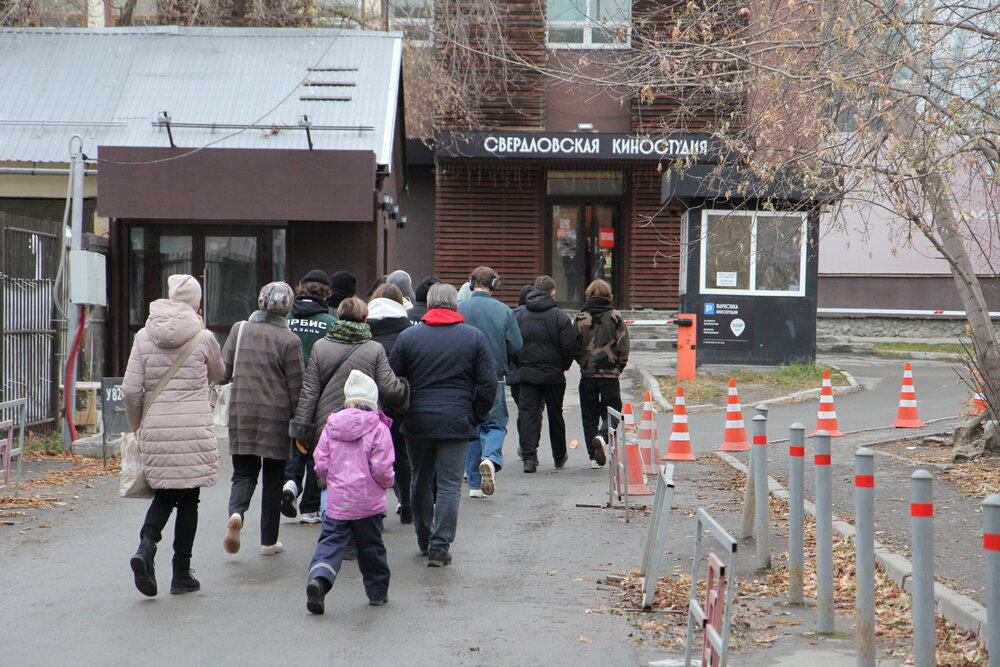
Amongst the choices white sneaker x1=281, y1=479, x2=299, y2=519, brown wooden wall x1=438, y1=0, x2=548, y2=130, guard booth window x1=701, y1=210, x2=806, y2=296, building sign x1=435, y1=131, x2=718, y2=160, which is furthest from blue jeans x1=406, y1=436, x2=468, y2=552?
building sign x1=435, y1=131, x2=718, y2=160

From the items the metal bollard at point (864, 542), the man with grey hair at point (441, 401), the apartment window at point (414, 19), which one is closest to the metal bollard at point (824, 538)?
the metal bollard at point (864, 542)

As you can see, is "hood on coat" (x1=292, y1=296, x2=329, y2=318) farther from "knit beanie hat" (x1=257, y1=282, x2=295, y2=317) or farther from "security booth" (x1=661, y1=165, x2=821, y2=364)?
"security booth" (x1=661, y1=165, x2=821, y2=364)

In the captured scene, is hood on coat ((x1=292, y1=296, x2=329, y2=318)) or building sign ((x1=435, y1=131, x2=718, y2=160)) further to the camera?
building sign ((x1=435, y1=131, x2=718, y2=160))

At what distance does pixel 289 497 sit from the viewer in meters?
8.66

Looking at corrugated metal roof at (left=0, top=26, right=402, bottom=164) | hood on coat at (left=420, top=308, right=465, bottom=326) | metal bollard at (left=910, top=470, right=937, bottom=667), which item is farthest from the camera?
corrugated metal roof at (left=0, top=26, right=402, bottom=164)

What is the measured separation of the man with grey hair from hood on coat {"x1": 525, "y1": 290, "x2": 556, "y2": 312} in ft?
13.4

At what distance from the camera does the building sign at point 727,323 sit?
19625 mm

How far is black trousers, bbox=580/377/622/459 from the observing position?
39.1 feet

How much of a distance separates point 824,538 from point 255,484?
3.70 m

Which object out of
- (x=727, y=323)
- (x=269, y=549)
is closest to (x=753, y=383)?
(x=727, y=323)

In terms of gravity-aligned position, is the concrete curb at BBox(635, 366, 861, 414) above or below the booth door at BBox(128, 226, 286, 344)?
below

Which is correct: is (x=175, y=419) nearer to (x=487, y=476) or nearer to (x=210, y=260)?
(x=487, y=476)

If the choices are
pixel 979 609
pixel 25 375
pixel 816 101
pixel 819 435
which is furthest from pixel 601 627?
pixel 25 375

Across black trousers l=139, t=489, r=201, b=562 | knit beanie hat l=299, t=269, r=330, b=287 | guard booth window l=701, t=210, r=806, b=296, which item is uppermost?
guard booth window l=701, t=210, r=806, b=296
